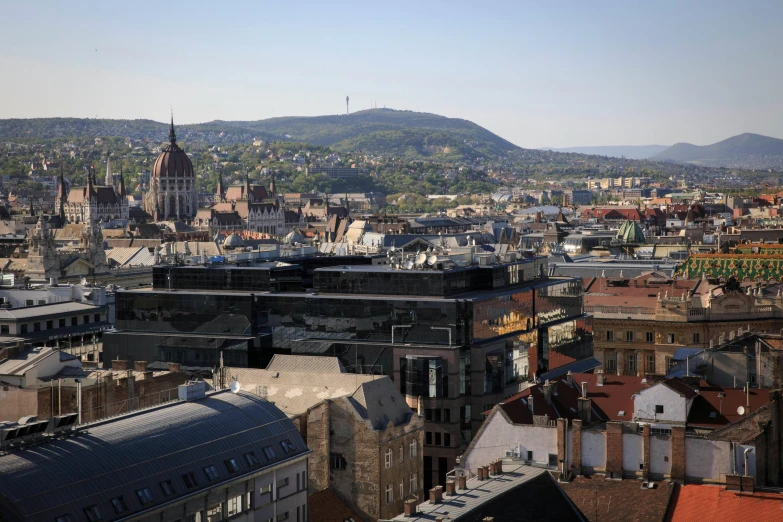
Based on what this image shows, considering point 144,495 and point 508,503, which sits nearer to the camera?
point 144,495

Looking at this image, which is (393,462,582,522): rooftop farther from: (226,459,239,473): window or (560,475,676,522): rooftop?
(226,459,239,473): window

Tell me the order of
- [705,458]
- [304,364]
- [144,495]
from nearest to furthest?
[144,495], [705,458], [304,364]

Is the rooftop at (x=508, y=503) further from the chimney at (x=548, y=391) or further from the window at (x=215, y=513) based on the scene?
the chimney at (x=548, y=391)

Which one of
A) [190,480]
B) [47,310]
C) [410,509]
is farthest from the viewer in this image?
[47,310]

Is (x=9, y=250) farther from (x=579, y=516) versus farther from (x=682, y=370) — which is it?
(x=579, y=516)

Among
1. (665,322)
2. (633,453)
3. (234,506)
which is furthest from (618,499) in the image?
(665,322)

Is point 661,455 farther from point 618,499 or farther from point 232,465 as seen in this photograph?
point 232,465

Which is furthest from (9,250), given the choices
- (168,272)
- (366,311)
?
(366,311)
